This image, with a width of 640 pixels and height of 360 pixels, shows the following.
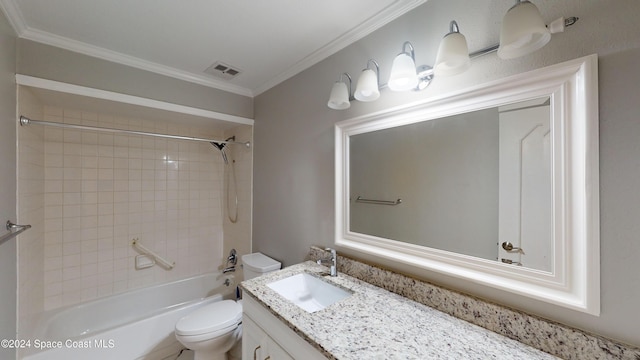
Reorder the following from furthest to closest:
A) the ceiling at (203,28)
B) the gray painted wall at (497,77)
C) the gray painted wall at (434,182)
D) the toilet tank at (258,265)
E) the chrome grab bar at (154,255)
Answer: the chrome grab bar at (154,255) < the toilet tank at (258,265) < the ceiling at (203,28) < the gray painted wall at (434,182) < the gray painted wall at (497,77)

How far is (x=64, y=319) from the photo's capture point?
190 cm

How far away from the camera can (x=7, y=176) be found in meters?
1.27

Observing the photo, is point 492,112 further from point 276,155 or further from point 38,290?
point 38,290

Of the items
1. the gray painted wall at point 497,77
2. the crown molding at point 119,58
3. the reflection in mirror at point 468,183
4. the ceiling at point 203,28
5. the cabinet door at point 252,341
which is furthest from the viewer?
the crown molding at point 119,58

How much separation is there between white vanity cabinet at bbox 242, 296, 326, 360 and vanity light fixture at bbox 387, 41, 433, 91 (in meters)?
1.20

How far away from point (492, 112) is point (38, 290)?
3211 mm

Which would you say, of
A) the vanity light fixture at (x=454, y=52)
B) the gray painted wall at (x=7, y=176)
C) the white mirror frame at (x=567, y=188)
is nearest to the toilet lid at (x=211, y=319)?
the gray painted wall at (x=7, y=176)

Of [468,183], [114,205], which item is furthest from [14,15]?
[468,183]

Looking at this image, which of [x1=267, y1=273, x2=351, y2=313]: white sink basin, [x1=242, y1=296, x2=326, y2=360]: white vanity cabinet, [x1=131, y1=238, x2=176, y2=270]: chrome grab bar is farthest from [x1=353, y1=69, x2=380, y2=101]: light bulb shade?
[x1=131, y1=238, x2=176, y2=270]: chrome grab bar

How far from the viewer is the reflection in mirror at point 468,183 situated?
871mm

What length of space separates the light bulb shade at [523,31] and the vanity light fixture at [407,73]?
31cm

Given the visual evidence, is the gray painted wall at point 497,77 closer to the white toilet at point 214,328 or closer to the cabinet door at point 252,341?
the white toilet at point 214,328

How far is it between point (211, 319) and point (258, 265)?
48 cm

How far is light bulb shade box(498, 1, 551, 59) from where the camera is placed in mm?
732
